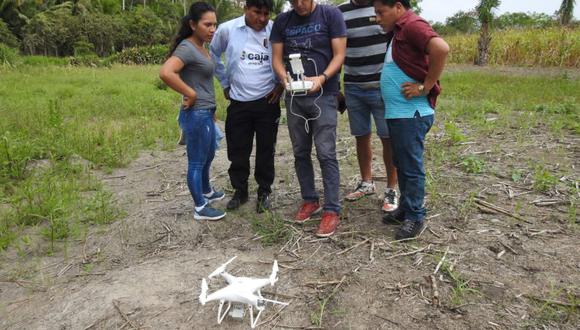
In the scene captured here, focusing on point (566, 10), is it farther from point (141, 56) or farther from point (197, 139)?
point (197, 139)

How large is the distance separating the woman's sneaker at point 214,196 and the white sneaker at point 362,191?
1.12 meters

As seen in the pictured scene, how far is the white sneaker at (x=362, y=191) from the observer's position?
3684mm

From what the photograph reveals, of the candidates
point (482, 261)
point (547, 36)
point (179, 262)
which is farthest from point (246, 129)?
point (547, 36)

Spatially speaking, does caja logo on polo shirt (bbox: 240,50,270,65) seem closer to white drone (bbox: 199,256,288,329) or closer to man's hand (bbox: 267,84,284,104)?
man's hand (bbox: 267,84,284,104)

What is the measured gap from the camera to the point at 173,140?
6027 millimetres

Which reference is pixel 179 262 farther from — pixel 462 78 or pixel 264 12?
pixel 462 78

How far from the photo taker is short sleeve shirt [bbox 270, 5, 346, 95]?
290 cm

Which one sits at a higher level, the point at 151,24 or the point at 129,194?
the point at 151,24

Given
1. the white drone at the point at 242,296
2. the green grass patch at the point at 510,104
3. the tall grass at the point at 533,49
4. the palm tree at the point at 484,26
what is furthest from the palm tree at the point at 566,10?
the white drone at the point at 242,296

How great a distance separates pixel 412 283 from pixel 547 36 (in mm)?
15901

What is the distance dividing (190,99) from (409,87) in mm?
1501

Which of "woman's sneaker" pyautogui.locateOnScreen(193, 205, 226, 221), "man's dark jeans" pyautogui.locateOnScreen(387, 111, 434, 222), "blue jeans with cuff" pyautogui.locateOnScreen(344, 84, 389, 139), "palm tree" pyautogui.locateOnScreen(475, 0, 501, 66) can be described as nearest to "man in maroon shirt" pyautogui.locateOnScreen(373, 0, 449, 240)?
"man's dark jeans" pyautogui.locateOnScreen(387, 111, 434, 222)

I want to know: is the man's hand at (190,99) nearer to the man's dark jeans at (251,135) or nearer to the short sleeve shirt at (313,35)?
the man's dark jeans at (251,135)

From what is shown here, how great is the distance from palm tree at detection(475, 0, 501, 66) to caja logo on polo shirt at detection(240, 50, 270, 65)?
1444 cm
